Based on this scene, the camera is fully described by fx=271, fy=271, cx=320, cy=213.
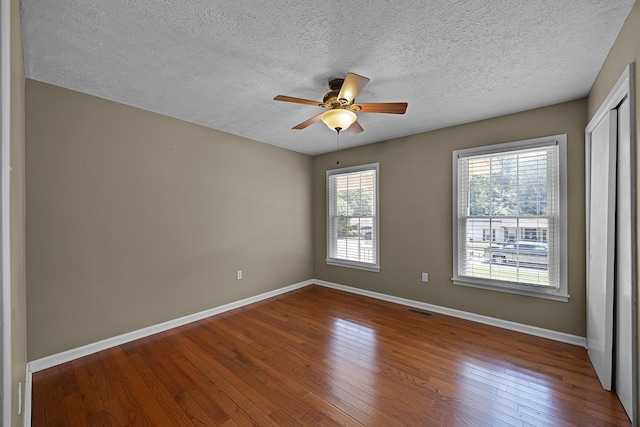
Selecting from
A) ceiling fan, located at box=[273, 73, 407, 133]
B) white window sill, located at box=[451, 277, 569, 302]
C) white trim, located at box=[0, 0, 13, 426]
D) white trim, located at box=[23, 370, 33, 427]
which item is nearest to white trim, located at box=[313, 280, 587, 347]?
white window sill, located at box=[451, 277, 569, 302]

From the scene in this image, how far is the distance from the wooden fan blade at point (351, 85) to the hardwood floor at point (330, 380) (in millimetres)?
2304

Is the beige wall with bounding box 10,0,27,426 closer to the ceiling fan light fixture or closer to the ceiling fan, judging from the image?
the ceiling fan

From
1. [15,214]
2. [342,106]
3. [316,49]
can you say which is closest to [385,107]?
[342,106]

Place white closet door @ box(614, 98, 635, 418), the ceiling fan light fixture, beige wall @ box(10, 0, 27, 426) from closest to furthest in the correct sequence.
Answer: beige wall @ box(10, 0, 27, 426) → white closet door @ box(614, 98, 635, 418) → the ceiling fan light fixture

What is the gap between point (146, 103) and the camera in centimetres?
285

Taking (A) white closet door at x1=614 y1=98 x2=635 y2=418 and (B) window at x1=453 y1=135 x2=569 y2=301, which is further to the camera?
(B) window at x1=453 y1=135 x2=569 y2=301

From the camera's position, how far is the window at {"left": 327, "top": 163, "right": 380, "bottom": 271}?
14.5ft

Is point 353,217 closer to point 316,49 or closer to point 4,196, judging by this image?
point 316,49

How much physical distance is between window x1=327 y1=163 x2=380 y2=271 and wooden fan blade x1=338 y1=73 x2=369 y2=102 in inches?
90.1

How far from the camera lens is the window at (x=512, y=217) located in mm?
2891

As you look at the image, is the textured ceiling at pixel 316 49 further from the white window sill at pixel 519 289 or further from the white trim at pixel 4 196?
the white window sill at pixel 519 289

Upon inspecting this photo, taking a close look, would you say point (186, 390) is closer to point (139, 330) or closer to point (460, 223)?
point (139, 330)

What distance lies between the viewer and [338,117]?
93.7 inches

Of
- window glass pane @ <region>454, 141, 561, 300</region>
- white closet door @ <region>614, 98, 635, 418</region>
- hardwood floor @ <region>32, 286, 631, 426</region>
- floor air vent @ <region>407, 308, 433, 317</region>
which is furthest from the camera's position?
floor air vent @ <region>407, 308, 433, 317</region>
